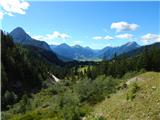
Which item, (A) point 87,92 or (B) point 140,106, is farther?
(A) point 87,92

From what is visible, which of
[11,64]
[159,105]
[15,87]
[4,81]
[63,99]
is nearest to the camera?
[159,105]

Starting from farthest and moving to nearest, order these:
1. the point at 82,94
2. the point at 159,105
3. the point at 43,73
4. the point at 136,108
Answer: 1. the point at 43,73
2. the point at 82,94
3. the point at 136,108
4. the point at 159,105

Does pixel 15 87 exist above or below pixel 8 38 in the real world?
below

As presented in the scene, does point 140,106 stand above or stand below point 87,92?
above

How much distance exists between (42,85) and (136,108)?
147 meters

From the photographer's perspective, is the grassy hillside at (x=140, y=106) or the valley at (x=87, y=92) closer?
the grassy hillside at (x=140, y=106)

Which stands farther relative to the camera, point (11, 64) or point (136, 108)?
point (11, 64)

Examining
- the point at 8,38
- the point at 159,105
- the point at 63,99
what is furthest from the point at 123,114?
the point at 8,38

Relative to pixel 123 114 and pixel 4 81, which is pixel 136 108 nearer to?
pixel 123 114

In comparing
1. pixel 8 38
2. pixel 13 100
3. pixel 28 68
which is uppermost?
pixel 8 38

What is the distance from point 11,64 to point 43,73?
117 ft

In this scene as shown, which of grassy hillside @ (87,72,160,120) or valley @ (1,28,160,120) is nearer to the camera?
grassy hillside @ (87,72,160,120)

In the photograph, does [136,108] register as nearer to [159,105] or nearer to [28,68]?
[159,105]

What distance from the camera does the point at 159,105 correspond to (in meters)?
21.5
